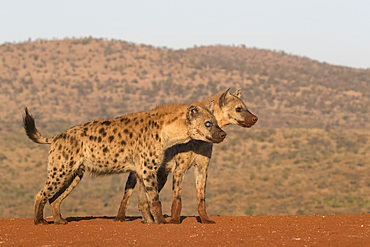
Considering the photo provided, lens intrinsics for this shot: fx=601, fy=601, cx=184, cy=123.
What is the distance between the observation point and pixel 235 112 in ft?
42.5

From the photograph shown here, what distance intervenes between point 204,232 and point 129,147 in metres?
2.68

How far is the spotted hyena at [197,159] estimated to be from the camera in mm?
12281

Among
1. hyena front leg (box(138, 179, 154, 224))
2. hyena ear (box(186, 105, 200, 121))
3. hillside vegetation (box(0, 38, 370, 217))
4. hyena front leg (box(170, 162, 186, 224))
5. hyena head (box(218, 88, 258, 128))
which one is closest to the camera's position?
hyena ear (box(186, 105, 200, 121))

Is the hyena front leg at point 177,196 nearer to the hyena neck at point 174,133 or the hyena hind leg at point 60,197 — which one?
the hyena neck at point 174,133

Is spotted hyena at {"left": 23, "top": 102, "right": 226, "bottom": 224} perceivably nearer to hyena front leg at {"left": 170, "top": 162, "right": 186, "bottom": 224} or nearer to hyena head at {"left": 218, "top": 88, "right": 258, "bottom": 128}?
hyena front leg at {"left": 170, "top": 162, "right": 186, "bottom": 224}

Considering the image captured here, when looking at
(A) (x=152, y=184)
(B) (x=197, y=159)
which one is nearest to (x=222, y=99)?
(B) (x=197, y=159)

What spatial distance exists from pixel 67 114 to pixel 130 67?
20.0 m

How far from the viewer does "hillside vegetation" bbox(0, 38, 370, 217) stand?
31.2 meters

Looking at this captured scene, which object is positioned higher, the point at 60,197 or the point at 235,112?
the point at 235,112

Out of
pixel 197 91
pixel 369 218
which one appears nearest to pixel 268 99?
pixel 197 91

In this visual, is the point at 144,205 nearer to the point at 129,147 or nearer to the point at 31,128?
the point at 129,147

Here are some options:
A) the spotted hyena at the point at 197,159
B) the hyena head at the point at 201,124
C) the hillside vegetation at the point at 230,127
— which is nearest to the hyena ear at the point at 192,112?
the hyena head at the point at 201,124

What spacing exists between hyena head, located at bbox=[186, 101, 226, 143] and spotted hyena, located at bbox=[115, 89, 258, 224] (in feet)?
1.75

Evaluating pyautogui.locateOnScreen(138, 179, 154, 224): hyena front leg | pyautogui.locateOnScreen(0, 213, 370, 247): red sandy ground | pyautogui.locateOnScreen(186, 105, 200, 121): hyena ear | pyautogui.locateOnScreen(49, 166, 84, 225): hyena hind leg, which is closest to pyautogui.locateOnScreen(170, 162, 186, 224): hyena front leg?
pyautogui.locateOnScreen(0, 213, 370, 247): red sandy ground
